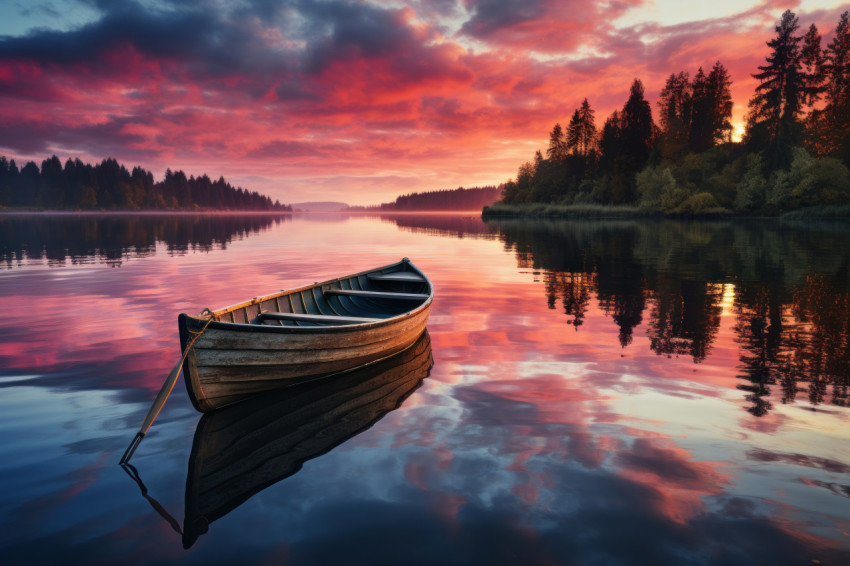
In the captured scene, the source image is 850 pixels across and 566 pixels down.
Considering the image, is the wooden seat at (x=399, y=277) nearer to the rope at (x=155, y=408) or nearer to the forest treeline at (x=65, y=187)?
the rope at (x=155, y=408)

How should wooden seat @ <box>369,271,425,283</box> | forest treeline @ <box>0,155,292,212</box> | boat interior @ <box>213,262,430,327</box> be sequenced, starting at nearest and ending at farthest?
boat interior @ <box>213,262,430,327</box> < wooden seat @ <box>369,271,425,283</box> < forest treeline @ <box>0,155,292,212</box>

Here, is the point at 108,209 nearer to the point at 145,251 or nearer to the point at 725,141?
the point at 145,251

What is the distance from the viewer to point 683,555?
4.45 meters

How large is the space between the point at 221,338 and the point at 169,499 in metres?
2.43

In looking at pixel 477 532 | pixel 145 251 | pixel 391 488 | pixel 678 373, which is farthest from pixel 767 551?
pixel 145 251

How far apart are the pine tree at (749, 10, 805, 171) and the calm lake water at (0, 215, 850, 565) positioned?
68.8 meters

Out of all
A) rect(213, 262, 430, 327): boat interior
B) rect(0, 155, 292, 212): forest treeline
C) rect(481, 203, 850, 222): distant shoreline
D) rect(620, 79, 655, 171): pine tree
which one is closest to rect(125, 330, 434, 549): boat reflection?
rect(213, 262, 430, 327): boat interior

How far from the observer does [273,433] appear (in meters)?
7.05

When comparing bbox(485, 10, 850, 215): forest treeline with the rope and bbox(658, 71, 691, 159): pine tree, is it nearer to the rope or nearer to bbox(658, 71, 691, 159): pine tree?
bbox(658, 71, 691, 159): pine tree

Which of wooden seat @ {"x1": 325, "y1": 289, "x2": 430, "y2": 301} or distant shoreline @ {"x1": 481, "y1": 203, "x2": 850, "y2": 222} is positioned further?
distant shoreline @ {"x1": 481, "y1": 203, "x2": 850, "y2": 222}

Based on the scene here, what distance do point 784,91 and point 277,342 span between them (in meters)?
87.4

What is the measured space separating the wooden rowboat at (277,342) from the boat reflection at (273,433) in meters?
0.33

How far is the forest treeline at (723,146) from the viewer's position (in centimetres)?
6662

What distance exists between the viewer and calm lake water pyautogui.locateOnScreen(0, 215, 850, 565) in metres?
4.68
